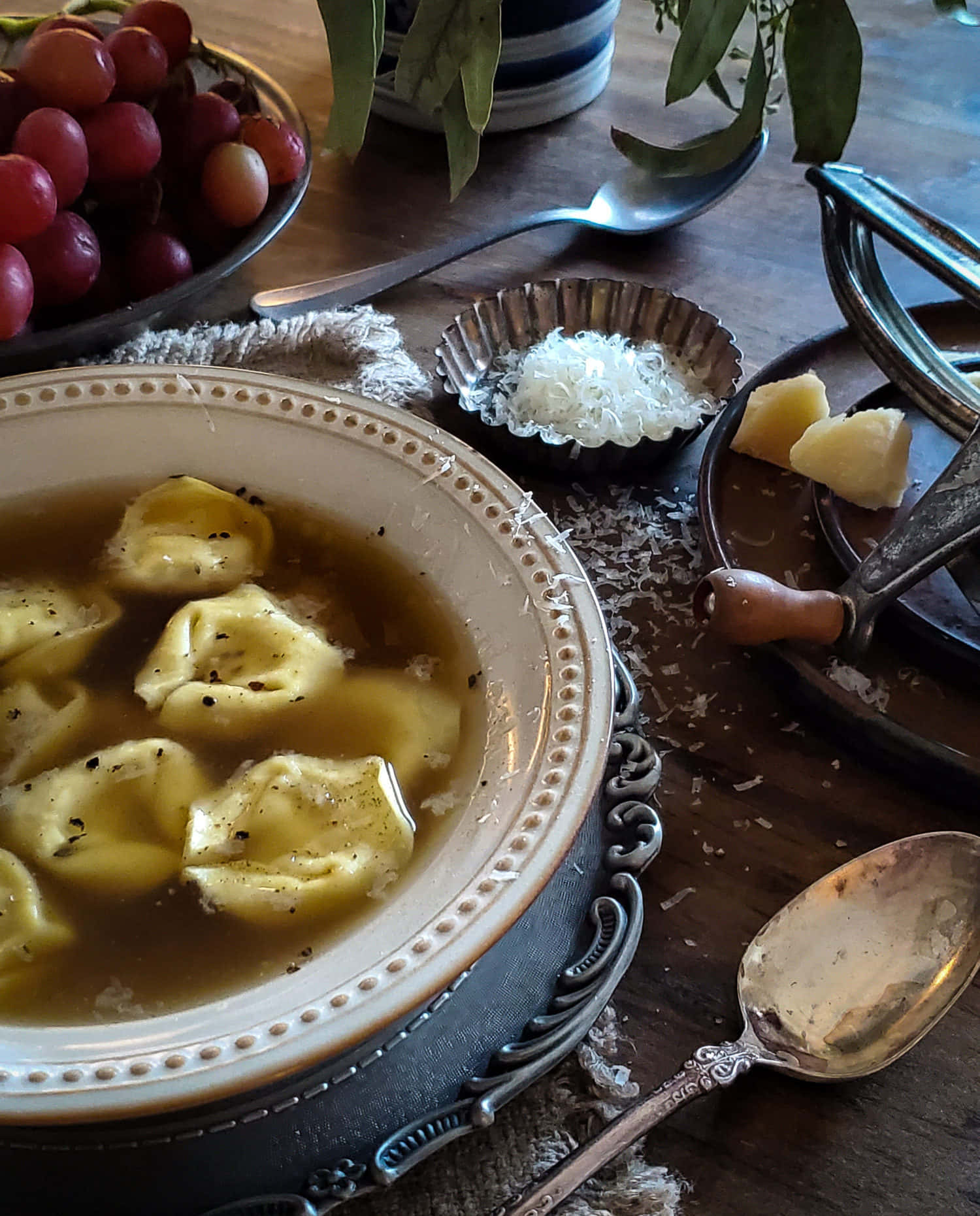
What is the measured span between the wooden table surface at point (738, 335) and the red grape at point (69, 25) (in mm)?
237

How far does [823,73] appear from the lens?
0.69 meters

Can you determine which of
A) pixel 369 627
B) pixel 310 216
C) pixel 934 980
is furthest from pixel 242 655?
pixel 310 216

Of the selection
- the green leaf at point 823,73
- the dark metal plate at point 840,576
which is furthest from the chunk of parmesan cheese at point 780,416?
the green leaf at point 823,73

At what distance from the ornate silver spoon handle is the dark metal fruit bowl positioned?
685 mm

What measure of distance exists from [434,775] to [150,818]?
17 cm

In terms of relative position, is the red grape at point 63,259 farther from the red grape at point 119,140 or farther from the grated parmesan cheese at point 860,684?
the grated parmesan cheese at point 860,684

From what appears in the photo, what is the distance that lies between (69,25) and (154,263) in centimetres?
22

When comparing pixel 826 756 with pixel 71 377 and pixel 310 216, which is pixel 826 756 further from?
pixel 310 216

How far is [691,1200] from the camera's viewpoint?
0.50 meters

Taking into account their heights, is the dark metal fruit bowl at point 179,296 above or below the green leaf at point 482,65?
below

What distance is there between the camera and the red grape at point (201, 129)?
3.08ft

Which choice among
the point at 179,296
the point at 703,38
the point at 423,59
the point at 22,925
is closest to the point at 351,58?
the point at 423,59

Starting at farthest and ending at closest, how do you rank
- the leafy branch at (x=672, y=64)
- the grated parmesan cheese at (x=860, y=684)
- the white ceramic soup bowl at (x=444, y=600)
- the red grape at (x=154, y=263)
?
the red grape at (x=154, y=263) → the grated parmesan cheese at (x=860, y=684) → the leafy branch at (x=672, y=64) → the white ceramic soup bowl at (x=444, y=600)

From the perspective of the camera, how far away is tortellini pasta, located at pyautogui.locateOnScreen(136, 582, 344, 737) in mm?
678
